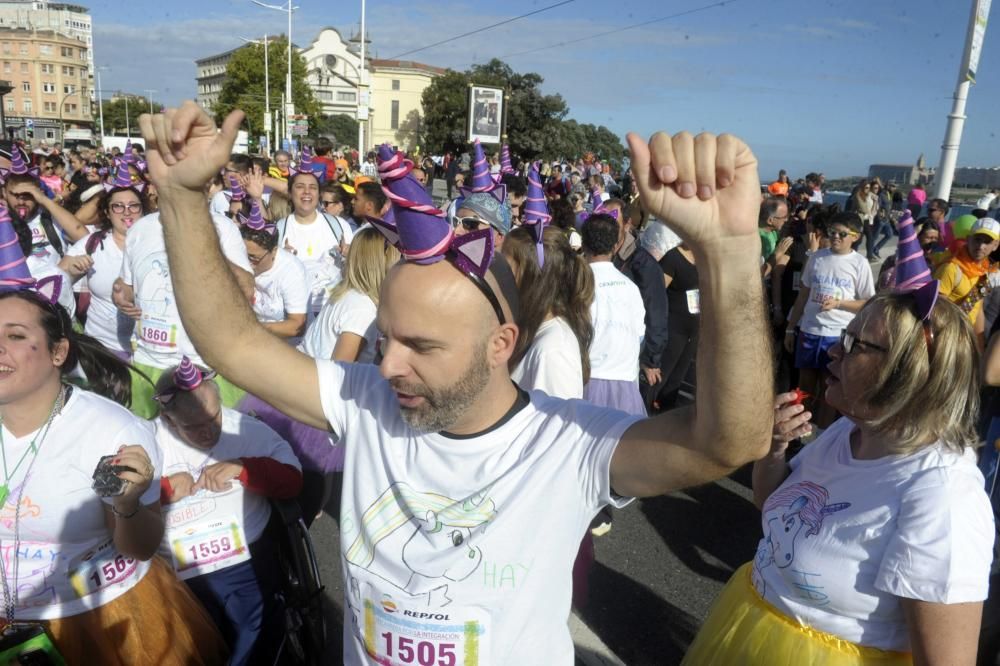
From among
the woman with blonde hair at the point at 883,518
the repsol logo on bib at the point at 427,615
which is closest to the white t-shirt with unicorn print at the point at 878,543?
the woman with blonde hair at the point at 883,518

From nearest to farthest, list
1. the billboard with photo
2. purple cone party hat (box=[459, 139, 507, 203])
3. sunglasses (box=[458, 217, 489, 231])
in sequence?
sunglasses (box=[458, 217, 489, 231])
purple cone party hat (box=[459, 139, 507, 203])
the billboard with photo

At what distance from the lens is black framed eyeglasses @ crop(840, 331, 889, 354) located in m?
1.97

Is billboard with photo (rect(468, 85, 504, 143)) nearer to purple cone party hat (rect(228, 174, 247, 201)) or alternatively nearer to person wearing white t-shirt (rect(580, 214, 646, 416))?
purple cone party hat (rect(228, 174, 247, 201))

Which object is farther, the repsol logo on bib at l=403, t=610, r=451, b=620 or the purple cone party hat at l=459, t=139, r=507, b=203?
the purple cone party hat at l=459, t=139, r=507, b=203

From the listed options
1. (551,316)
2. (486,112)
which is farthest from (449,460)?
(486,112)

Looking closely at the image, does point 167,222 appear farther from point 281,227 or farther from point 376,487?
point 281,227

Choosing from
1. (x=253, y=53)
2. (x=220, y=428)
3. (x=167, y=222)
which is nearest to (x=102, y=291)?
(x=220, y=428)

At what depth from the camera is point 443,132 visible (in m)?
57.9

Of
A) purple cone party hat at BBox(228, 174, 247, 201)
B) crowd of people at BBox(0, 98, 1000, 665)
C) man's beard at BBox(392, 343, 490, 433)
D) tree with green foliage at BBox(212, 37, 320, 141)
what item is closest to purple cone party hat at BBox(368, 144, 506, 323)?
crowd of people at BBox(0, 98, 1000, 665)

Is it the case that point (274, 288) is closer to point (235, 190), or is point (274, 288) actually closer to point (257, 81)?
point (235, 190)

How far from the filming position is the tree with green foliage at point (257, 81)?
52281mm

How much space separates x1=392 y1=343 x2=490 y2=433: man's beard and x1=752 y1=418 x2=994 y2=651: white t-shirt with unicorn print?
1.06 meters

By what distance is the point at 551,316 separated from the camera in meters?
3.14

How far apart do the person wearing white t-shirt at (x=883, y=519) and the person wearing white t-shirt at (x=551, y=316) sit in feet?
3.43
